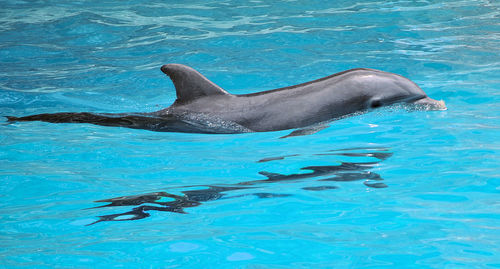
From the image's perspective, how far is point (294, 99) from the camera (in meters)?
7.11

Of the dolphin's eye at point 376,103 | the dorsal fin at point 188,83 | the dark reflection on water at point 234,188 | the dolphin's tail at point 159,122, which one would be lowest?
the dark reflection on water at point 234,188

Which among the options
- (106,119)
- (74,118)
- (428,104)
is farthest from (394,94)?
(74,118)

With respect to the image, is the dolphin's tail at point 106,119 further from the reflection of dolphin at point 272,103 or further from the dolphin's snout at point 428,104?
the dolphin's snout at point 428,104

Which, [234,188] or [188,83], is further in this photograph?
[188,83]

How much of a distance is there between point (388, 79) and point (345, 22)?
8.33 meters

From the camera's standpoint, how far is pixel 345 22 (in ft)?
50.3

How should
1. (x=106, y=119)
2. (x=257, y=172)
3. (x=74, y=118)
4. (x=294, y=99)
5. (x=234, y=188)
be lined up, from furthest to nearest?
(x=74, y=118), (x=106, y=119), (x=294, y=99), (x=257, y=172), (x=234, y=188)

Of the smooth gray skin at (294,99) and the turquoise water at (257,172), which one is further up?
the smooth gray skin at (294,99)

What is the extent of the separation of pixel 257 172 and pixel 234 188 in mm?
592

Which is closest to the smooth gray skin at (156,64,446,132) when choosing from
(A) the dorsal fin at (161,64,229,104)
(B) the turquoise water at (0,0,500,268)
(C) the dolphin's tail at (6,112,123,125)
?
(A) the dorsal fin at (161,64,229,104)

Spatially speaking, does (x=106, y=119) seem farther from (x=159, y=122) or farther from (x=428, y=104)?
(x=428, y=104)

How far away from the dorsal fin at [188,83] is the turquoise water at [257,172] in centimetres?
58

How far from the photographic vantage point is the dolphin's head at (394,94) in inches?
283

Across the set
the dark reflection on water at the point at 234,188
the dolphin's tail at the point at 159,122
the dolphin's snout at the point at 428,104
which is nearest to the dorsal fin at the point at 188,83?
the dolphin's tail at the point at 159,122
